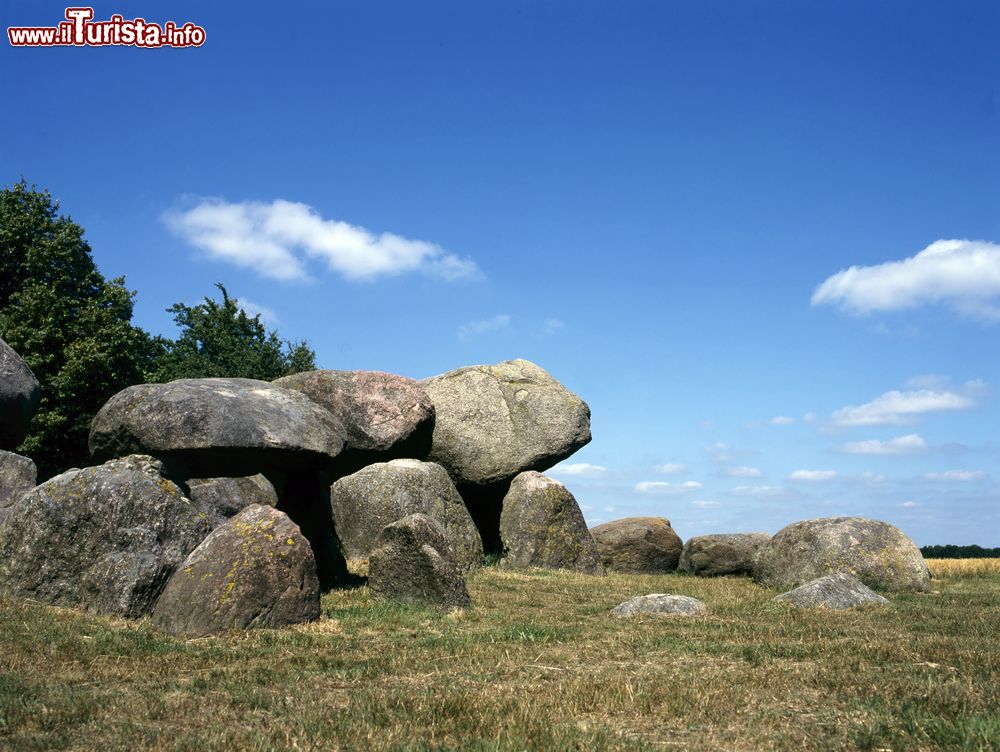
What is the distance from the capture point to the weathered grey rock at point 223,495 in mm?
17859

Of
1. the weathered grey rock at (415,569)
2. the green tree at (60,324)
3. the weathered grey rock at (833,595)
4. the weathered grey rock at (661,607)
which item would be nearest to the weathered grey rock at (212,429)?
the weathered grey rock at (415,569)

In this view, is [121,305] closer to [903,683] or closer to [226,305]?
[226,305]

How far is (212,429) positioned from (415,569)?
3975 millimetres

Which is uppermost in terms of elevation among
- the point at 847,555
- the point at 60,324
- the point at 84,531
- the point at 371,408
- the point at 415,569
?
the point at 60,324

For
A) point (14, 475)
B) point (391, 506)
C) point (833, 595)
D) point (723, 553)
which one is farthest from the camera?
point (723, 553)

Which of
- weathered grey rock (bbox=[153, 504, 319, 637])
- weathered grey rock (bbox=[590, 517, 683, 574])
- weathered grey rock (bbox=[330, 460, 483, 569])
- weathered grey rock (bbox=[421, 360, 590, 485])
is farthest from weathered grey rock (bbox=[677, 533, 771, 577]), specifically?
weathered grey rock (bbox=[153, 504, 319, 637])

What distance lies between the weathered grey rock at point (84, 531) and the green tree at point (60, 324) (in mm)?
18149

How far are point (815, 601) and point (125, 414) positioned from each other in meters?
11.4

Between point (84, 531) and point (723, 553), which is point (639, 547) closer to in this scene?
point (723, 553)

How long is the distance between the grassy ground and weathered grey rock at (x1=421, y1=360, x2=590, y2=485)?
12453 mm

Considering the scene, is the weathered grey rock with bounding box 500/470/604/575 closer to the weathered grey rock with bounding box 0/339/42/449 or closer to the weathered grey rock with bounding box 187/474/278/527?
the weathered grey rock with bounding box 187/474/278/527

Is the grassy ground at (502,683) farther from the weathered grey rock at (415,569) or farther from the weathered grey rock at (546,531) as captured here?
the weathered grey rock at (546,531)

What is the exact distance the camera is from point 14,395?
2086 cm

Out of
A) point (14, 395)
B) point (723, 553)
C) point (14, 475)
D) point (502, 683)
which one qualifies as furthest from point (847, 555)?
point (14, 395)
